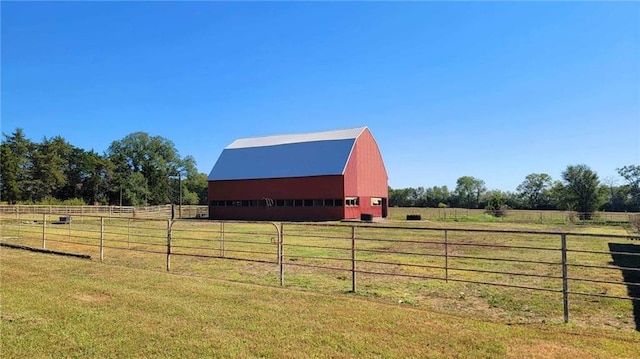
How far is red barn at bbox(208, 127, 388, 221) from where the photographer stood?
3709cm

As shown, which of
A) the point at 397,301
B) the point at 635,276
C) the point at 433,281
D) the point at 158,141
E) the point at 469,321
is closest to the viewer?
the point at 469,321

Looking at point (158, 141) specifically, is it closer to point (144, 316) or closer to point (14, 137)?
point (14, 137)

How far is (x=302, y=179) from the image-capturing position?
1508 inches

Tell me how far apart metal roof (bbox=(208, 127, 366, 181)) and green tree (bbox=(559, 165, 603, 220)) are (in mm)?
34405

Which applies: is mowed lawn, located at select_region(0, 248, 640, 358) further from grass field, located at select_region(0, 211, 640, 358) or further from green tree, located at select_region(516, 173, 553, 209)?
A: green tree, located at select_region(516, 173, 553, 209)

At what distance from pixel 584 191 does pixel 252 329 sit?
202 ft

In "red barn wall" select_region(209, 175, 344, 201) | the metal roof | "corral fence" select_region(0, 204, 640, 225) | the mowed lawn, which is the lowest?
"corral fence" select_region(0, 204, 640, 225)

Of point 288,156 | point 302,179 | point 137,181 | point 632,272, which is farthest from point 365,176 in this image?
point 137,181

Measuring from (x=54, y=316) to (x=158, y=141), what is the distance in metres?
81.7

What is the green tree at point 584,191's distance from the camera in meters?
53.9

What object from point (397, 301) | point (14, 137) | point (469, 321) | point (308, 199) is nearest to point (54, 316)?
point (397, 301)

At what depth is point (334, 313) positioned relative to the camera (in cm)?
532

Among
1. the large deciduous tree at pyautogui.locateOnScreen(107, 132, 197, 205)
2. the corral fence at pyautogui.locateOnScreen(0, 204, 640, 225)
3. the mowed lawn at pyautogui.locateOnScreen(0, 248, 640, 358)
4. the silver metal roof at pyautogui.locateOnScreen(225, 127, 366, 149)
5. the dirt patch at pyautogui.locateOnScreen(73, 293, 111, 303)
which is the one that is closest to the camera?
the mowed lawn at pyautogui.locateOnScreen(0, 248, 640, 358)

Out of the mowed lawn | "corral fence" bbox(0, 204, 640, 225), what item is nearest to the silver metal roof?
"corral fence" bbox(0, 204, 640, 225)
